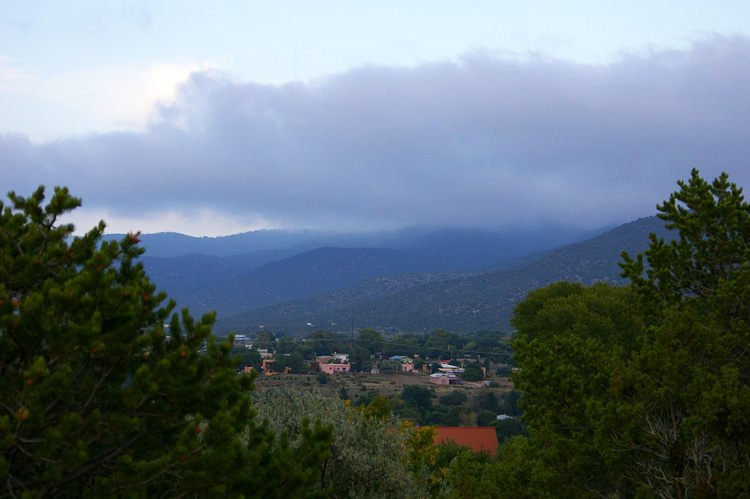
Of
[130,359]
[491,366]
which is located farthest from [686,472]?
[491,366]

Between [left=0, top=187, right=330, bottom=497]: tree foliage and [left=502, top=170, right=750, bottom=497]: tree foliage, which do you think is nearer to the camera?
[left=0, top=187, right=330, bottom=497]: tree foliage

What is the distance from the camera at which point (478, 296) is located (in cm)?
16512

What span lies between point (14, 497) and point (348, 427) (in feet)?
30.3

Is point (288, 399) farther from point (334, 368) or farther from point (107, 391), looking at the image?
point (334, 368)

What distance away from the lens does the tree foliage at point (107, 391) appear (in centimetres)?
647

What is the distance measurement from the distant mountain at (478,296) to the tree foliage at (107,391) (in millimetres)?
123969

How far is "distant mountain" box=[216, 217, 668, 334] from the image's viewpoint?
138750 millimetres

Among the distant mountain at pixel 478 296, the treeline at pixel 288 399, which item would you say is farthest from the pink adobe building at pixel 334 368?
the treeline at pixel 288 399

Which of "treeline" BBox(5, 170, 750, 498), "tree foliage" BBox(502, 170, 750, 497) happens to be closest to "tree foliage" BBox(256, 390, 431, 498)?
"treeline" BBox(5, 170, 750, 498)

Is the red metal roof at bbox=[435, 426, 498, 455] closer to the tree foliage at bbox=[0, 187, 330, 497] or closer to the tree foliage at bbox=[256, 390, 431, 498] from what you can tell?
the tree foliage at bbox=[256, 390, 431, 498]

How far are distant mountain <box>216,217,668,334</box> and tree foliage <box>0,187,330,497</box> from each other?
123969 mm

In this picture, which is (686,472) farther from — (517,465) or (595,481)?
(517,465)

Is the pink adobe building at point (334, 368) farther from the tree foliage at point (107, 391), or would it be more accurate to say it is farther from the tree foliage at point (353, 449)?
the tree foliage at point (107, 391)

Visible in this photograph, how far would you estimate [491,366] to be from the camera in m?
114
